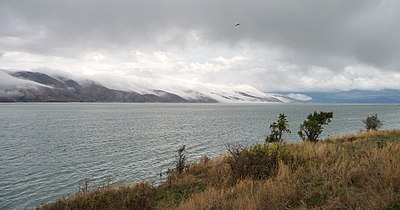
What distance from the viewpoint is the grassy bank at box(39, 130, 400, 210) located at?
7.39 metres

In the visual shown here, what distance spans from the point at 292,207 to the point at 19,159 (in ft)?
116

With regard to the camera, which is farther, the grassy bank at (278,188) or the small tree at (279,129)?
the small tree at (279,129)

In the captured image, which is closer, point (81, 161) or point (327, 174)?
point (327, 174)

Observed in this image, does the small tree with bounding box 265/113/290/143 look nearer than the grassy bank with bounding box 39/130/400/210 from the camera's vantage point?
No

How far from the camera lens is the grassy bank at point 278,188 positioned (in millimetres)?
7393

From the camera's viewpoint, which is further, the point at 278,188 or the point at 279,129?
the point at 279,129

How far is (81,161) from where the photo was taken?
34.5m

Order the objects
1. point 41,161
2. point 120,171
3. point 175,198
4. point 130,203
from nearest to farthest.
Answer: point 130,203
point 175,198
point 120,171
point 41,161

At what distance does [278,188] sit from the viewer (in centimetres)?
870

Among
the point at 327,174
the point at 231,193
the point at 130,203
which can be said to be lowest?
the point at 130,203

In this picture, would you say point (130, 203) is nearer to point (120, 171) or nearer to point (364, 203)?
point (364, 203)

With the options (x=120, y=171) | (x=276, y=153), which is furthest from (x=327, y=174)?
(x=120, y=171)

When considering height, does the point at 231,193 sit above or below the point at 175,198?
above

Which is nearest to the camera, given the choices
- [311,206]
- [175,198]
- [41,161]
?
[311,206]
